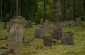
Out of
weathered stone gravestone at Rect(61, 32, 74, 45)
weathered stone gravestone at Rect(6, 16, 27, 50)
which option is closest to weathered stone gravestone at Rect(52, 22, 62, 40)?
weathered stone gravestone at Rect(61, 32, 74, 45)

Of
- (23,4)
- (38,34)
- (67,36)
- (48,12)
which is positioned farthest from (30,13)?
(67,36)

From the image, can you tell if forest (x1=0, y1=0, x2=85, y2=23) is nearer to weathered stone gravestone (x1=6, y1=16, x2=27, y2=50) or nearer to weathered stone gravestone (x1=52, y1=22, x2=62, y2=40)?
weathered stone gravestone (x1=52, y1=22, x2=62, y2=40)

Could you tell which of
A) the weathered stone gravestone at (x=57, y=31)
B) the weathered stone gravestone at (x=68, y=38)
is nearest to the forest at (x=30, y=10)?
the weathered stone gravestone at (x=57, y=31)

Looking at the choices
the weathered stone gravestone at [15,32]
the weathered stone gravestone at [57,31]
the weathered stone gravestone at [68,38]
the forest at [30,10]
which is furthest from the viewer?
the forest at [30,10]

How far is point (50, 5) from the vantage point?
5612cm

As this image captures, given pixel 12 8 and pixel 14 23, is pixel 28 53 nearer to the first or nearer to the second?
pixel 14 23

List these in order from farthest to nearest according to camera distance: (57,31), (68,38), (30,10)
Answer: (30,10) < (57,31) < (68,38)

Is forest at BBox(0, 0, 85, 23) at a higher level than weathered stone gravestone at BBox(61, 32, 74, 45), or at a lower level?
higher

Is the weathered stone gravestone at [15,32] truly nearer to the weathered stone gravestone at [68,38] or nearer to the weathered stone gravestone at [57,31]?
the weathered stone gravestone at [68,38]

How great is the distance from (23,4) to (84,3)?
32.3ft

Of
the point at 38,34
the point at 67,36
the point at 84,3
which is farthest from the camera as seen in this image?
the point at 84,3

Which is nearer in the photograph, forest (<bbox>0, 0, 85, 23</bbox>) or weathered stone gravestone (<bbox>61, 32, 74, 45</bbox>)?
weathered stone gravestone (<bbox>61, 32, 74, 45</bbox>)

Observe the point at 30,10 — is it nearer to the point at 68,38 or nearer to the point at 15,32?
the point at 68,38

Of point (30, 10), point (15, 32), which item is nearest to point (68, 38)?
point (15, 32)
